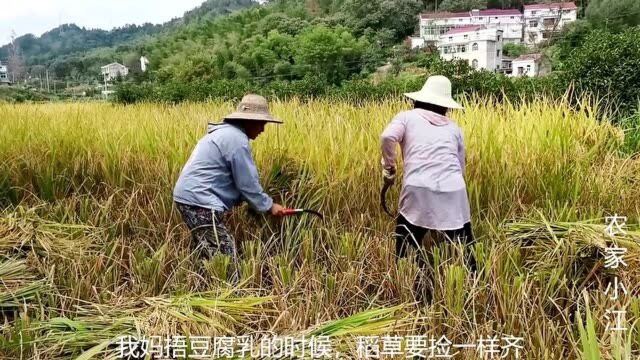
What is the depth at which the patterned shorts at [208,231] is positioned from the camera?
104 inches

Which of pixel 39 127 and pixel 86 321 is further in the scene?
pixel 39 127

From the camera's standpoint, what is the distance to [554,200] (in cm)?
300

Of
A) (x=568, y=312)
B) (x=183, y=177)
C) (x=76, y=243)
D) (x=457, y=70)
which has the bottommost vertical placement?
(x=568, y=312)

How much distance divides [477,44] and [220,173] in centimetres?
3531

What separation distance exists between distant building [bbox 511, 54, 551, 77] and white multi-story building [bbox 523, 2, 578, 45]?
8401mm

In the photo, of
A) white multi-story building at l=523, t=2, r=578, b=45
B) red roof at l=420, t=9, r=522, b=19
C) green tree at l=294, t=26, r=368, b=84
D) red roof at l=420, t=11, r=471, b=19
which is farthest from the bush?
red roof at l=420, t=9, r=522, b=19

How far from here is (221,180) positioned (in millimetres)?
2688

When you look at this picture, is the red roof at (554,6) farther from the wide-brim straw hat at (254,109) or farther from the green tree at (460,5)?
the wide-brim straw hat at (254,109)

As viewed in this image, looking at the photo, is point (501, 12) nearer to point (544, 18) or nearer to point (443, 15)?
point (544, 18)

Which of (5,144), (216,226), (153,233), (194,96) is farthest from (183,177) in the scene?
(194,96)

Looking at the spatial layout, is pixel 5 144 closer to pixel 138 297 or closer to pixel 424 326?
pixel 138 297

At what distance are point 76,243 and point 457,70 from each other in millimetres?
8458

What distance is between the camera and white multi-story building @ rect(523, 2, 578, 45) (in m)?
38.4

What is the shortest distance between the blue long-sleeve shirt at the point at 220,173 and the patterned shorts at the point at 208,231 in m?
0.04
